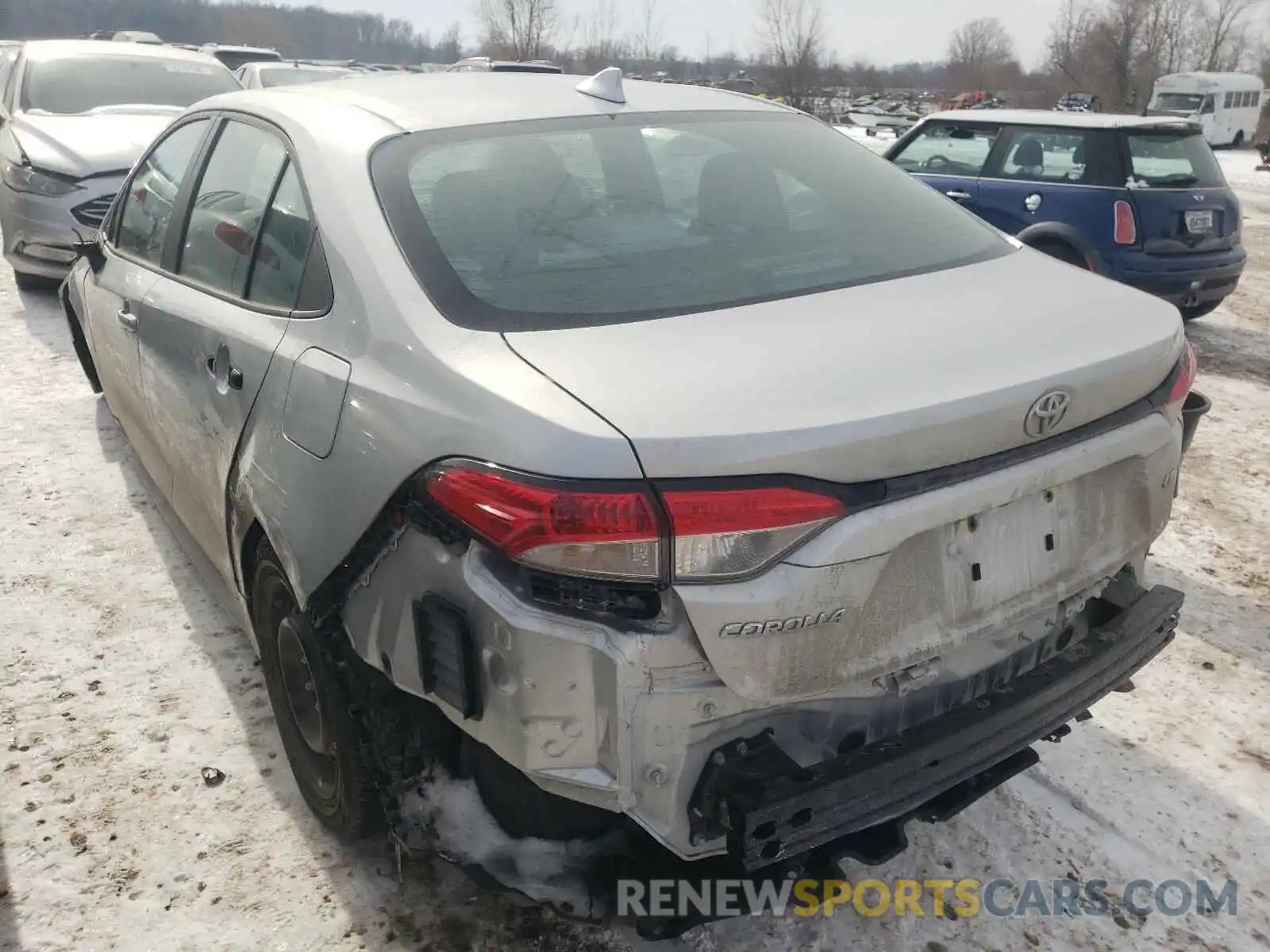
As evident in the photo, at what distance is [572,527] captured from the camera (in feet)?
5.31

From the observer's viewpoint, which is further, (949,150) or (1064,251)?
(949,150)

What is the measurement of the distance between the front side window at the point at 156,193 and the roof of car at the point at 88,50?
607 centimetres

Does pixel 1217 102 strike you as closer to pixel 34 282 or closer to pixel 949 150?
pixel 949 150

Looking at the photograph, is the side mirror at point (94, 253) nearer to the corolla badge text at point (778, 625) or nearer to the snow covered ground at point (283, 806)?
the snow covered ground at point (283, 806)

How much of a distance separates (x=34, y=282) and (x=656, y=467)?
8057 mm

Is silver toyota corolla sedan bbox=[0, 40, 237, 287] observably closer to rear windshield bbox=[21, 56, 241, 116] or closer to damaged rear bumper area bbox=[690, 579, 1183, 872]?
rear windshield bbox=[21, 56, 241, 116]

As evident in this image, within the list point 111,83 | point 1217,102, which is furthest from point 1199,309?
point 1217,102

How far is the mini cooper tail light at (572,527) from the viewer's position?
1.61 m

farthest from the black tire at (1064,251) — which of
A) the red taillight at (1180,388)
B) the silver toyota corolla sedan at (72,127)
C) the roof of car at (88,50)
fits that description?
the roof of car at (88,50)

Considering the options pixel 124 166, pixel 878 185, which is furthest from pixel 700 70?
pixel 878 185

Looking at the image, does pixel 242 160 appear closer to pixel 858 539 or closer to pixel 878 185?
pixel 878 185

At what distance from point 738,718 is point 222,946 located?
1.33 meters

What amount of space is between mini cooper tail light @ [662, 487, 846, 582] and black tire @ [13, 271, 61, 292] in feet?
25.7

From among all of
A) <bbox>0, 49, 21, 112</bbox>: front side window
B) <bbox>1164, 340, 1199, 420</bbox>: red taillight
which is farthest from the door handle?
<bbox>0, 49, 21, 112</bbox>: front side window
